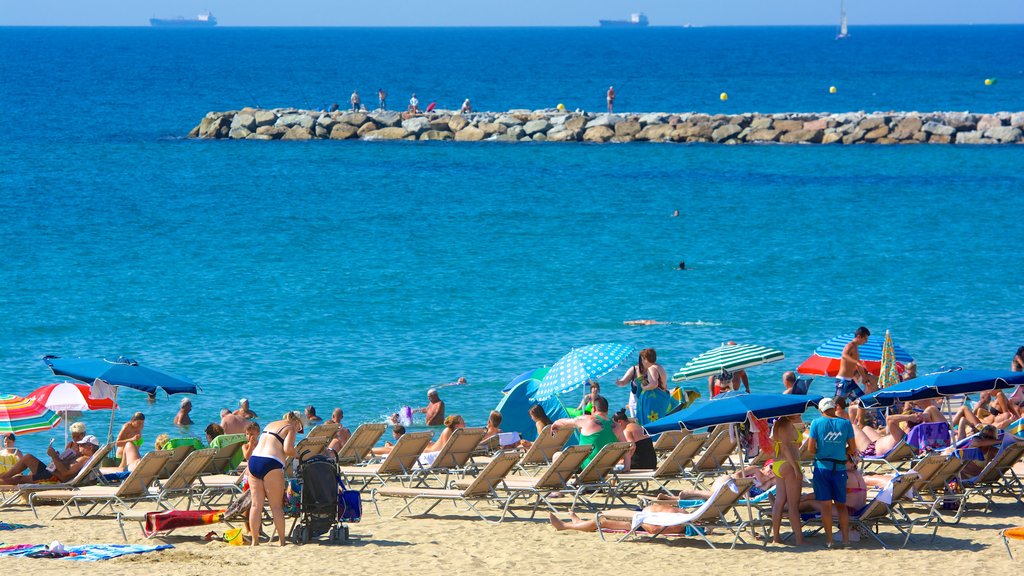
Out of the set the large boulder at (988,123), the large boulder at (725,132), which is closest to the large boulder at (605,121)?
the large boulder at (725,132)

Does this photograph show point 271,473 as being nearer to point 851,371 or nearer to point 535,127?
point 851,371

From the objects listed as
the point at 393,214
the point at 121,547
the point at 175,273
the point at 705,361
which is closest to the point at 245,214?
the point at 393,214

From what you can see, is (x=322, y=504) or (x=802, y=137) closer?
(x=322, y=504)

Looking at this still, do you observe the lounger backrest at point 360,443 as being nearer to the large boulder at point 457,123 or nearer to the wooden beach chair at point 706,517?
the wooden beach chair at point 706,517

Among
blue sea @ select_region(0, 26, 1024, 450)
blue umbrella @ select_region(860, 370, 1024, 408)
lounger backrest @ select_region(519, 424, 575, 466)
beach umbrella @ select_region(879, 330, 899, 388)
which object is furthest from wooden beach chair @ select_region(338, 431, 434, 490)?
beach umbrella @ select_region(879, 330, 899, 388)

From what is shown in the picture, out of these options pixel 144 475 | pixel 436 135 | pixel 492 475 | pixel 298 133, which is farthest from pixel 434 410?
pixel 298 133

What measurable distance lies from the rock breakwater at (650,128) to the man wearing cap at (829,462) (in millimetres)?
42693

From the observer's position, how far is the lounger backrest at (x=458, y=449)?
449 inches

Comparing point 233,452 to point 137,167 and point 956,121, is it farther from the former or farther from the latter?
point 956,121

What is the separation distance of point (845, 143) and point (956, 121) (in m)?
4.57

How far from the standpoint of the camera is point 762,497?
9.84 metres

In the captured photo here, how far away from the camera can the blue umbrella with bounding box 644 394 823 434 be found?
988cm

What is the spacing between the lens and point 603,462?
10617 millimetres

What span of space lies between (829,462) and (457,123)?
4411cm
